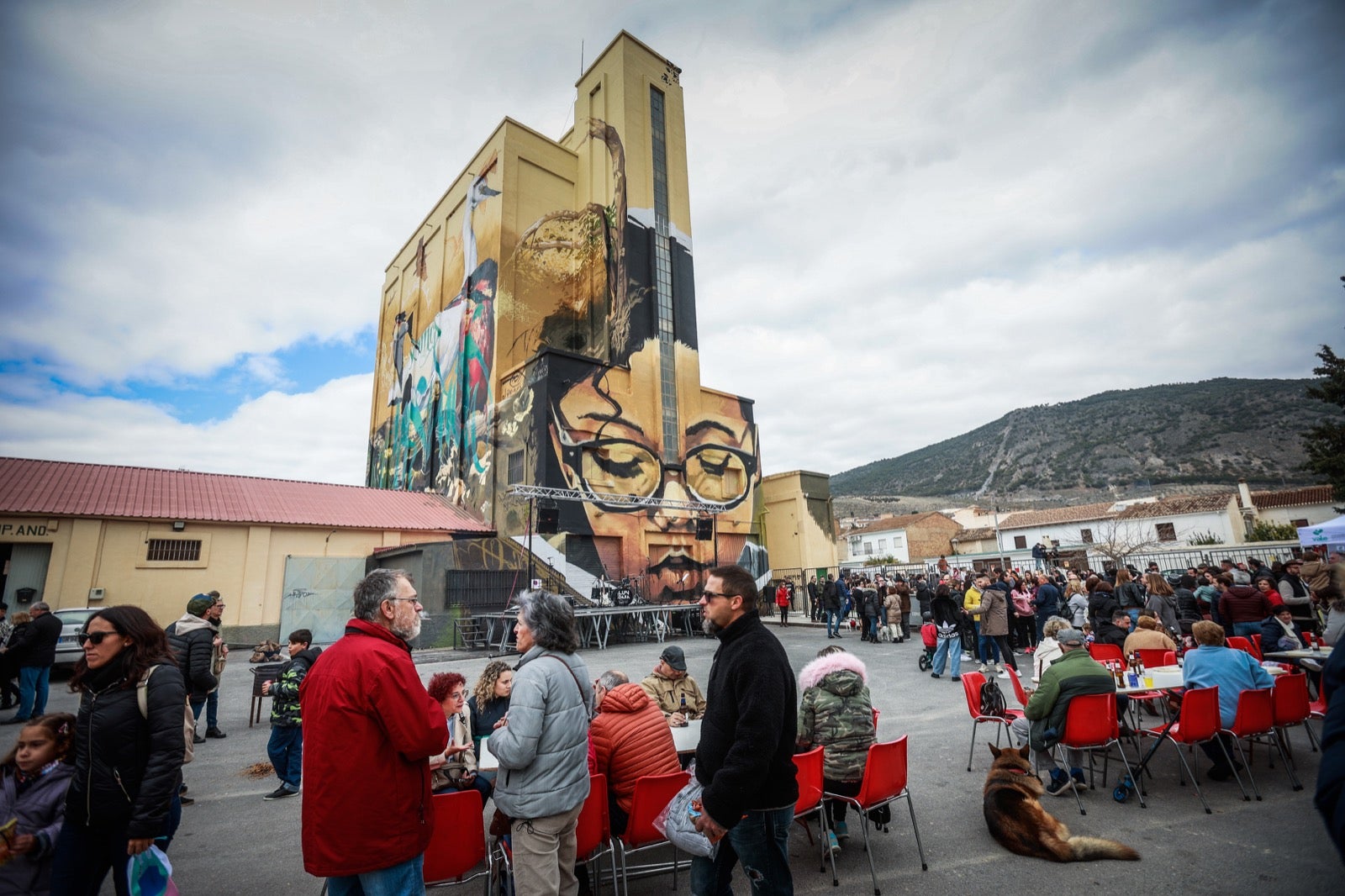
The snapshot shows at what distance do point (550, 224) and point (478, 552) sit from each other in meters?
16.4

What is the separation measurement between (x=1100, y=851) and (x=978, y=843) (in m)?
0.74

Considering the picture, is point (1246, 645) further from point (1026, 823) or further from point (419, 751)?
point (419, 751)

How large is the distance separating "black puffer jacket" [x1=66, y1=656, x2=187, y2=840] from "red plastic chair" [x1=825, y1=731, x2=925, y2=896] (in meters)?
3.76

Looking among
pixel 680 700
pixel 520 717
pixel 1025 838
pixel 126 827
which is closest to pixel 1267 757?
pixel 1025 838

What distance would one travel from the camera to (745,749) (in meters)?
2.56

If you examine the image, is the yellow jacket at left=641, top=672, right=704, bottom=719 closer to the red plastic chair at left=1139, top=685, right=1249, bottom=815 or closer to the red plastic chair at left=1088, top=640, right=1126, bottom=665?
the red plastic chair at left=1139, top=685, right=1249, bottom=815

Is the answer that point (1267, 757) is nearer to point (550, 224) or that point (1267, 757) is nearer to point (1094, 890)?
point (1094, 890)

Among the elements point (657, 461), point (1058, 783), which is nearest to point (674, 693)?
point (1058, 783)

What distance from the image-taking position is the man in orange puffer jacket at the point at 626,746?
382 cm

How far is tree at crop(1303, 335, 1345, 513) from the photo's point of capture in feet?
67.0

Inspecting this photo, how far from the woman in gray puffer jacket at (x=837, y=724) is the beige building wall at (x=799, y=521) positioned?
2677cm

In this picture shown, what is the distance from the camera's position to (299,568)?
20812mm

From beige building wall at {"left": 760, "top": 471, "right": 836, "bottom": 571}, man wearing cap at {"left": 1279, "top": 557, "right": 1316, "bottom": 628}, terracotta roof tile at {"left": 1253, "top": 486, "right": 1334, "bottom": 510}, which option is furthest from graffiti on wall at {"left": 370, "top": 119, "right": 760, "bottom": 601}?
terracotta roof tile at {"left": 1253, "top": 486, "right": 1334, "bottom": 510}

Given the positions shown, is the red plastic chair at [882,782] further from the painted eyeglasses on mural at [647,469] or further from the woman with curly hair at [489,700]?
the painted eyeglasses on mural at [647,469]
